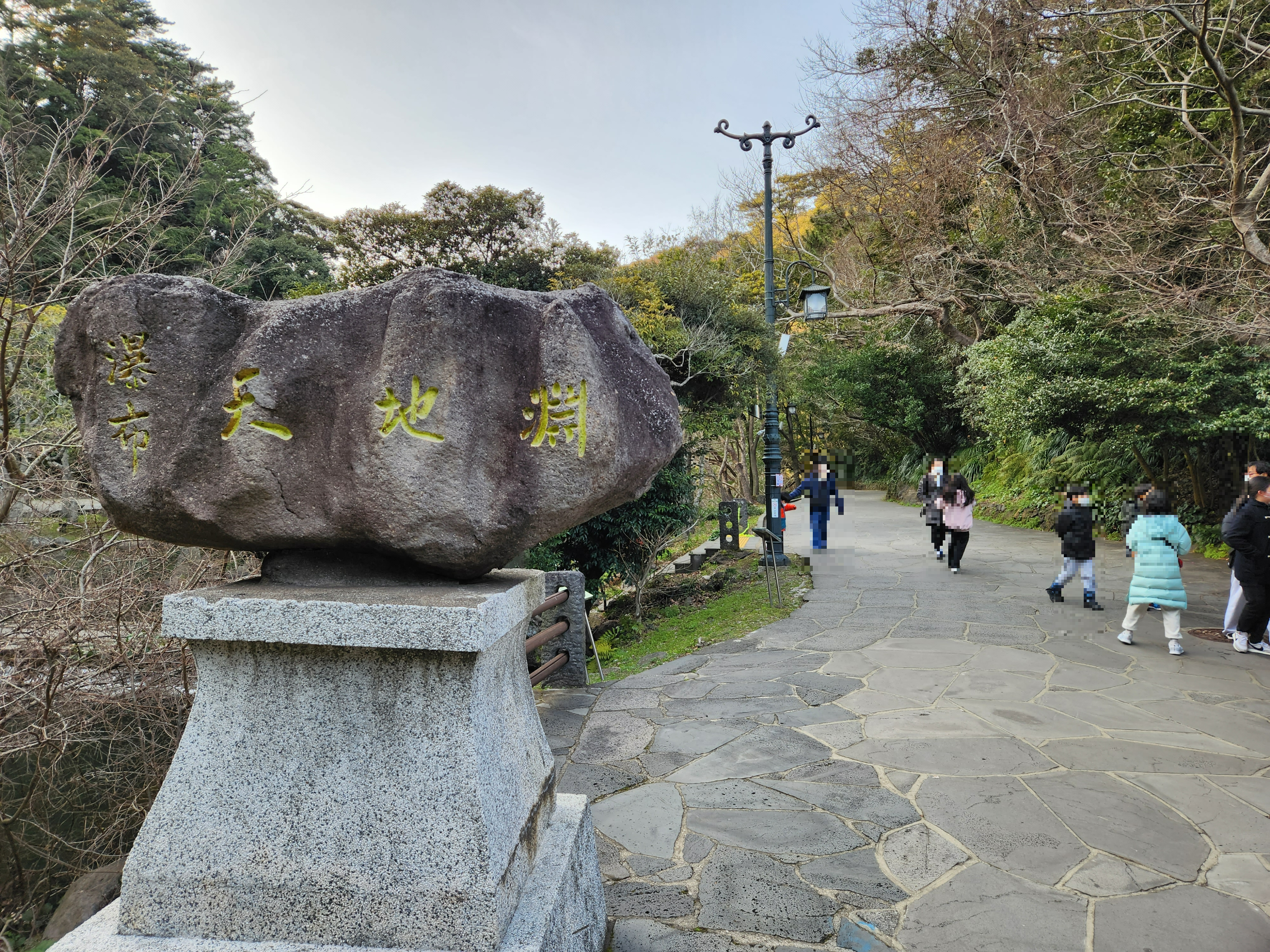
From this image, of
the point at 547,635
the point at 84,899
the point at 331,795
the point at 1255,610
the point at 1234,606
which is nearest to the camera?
the point at 331,795

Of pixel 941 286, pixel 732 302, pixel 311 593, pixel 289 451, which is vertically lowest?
pixel 311 593

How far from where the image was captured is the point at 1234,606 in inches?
249

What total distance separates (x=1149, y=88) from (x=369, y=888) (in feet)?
33.6

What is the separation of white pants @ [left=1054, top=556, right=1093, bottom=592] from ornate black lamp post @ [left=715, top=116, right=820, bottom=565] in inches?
133

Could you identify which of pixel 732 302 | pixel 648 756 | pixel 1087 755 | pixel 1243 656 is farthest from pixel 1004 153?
pixel 648 756

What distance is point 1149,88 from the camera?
25.7 ft

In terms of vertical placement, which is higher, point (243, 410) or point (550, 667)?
point (243, 410)

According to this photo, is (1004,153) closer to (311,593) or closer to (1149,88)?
(1149,88)

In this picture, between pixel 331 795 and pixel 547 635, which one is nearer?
pixel 331 795

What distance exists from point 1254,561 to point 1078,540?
1770 mm

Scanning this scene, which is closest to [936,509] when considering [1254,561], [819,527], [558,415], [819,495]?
[819,527]

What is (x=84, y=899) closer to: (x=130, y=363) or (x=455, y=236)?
(x=130, y=363)

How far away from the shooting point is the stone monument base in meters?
1.90

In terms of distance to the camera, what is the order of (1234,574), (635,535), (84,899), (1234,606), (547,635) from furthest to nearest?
1. (635,535)
2. (1234,606)
3. (1234,574)
4. (547,635)
5. (84,899)
